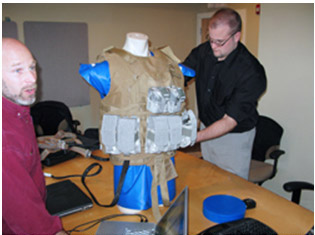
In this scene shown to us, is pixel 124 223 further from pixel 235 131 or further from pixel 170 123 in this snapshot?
pixel 235 131

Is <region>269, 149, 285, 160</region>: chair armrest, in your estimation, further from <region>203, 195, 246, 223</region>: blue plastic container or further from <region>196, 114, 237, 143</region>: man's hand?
<region>203, 195, 246, 223</region>: blue plastic container

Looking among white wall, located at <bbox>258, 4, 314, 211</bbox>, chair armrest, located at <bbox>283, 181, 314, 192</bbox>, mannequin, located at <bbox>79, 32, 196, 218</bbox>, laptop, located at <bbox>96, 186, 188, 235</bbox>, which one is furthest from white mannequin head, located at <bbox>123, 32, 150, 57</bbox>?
white wall, located at <bbox>258, 4, 314, 211</bbox>

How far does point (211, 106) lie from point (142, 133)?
Answer: 2.89 ft

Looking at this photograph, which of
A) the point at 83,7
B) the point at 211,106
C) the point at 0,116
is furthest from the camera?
the point at 83,7

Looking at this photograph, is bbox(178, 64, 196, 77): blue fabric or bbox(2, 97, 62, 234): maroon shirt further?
bbox(178, 64, 196, 77): blue fabric

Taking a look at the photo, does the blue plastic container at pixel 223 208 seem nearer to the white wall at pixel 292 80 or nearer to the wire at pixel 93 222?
the wire at pixel 93 222

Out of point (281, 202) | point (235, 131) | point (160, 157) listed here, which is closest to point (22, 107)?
point (160, 157)

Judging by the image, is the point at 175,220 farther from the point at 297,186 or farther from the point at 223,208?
the point at 297,186

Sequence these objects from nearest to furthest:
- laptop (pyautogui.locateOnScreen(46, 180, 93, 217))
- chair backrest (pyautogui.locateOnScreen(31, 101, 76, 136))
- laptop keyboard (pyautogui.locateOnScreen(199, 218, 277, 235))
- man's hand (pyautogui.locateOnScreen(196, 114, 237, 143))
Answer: laptop keyboard (pyautogui.locateOnScreen(199, 218, 277, 235)) < laptop (pyautogui.locateOnScreen(46, 180, 93, 217)) < man's hand (pyautogui.locateOnScreen(196, 114, 237, 143)) < chair backrest (pyautogui.locateOnScreen(31, 101, 76, 136))

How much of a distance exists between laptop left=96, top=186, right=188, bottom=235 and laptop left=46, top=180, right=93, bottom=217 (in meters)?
0.17

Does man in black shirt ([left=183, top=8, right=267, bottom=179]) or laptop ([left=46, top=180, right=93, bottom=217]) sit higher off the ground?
man in black shirt ([left=183, top=8, right=267, bottom=179])

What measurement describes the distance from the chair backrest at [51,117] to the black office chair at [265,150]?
1848 millimetres

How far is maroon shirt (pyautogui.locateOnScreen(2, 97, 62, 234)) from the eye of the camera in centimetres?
91

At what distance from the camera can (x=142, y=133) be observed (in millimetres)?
1269
